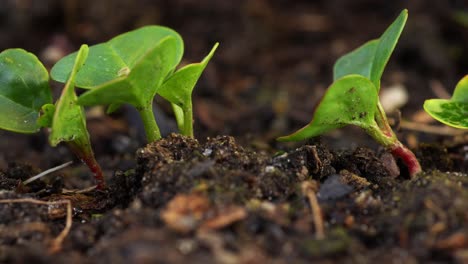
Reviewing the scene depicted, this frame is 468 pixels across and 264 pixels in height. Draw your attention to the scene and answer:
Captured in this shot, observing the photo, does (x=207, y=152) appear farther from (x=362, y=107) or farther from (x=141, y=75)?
(x=362, y=107)

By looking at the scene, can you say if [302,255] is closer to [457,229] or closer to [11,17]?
[457,229]

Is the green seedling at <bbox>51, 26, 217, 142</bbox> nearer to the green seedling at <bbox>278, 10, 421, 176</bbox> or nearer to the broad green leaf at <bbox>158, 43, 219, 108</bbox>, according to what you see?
the broad green leaf at <bbox>158, 43, 219, 108</bbox>

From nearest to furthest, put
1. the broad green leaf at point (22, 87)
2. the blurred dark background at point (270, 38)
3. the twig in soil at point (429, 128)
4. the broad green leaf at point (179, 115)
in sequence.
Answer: the broad green leaf at point (22, 87)
the broad green leaf at point (179, 115)
the twig in soil at point (429, 128)
the blurred dark background at point (270, 38)

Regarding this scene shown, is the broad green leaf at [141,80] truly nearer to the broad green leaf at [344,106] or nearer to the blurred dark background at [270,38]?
the broad green leaf at [344,106]

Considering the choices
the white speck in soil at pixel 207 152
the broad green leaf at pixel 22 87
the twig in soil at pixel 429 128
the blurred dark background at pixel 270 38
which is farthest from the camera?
the blurred dark background at pixel 270 38

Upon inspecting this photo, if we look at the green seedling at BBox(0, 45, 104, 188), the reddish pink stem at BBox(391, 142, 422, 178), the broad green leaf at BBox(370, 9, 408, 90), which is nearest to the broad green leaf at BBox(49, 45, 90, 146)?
the green seedling at BBox(0, 45, 104, 188)

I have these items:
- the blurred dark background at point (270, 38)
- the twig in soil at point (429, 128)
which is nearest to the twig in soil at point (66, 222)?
the twig in soil at point (429, 128)
